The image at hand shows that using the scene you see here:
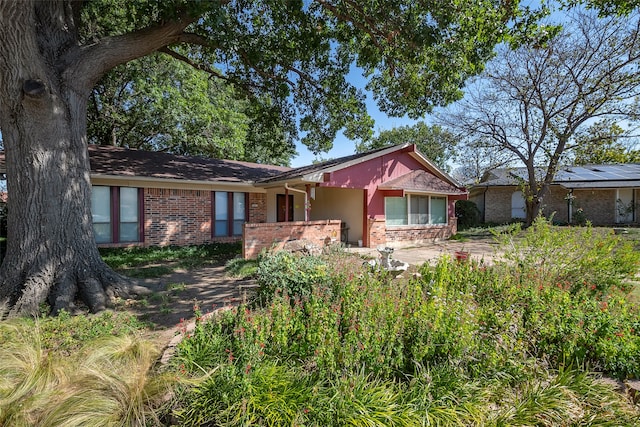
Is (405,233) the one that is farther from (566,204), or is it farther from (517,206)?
(566,204)

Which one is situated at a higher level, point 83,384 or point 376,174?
point 376,174

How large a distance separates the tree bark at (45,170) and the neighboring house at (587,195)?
65.6 ft

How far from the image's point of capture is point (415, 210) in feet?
44.5

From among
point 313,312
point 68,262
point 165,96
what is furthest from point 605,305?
point 165,96

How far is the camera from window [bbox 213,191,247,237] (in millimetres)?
12516

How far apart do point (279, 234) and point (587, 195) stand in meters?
22.6

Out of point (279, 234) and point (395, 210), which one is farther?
point (395, 210)

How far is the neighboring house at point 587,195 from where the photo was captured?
64.2 feet

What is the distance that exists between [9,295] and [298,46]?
28.1 feet

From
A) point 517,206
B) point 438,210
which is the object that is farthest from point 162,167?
point 517,206

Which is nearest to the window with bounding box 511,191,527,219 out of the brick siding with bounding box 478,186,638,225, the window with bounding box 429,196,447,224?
the brick siding with bounding box 478,186,638,225

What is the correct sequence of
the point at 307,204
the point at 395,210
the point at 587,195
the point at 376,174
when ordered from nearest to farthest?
the point at 307,204 < the point at 376,174 < the point at 395,210 < the point at 587,195

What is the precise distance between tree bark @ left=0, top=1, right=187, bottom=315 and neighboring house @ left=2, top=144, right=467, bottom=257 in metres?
3.94

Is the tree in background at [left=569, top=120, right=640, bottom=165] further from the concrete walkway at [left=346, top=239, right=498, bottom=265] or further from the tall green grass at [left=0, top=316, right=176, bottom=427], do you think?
the tall green grass at [left=0, top=316, right=176, bottom=427]
